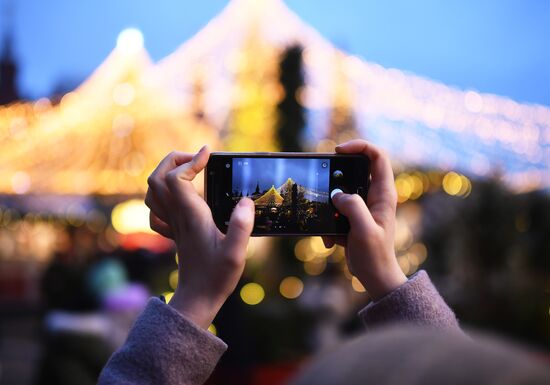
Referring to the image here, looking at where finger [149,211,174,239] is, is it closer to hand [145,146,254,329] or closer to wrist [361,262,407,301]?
hand [145,146,254,329]

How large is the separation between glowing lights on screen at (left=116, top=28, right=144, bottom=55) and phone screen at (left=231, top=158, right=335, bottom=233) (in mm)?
16462

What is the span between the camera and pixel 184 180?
4.02 feet

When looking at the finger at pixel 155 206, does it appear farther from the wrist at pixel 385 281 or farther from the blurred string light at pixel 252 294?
the blurred string light at pixel 252 294

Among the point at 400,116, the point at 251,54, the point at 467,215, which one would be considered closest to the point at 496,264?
the point at 467,215

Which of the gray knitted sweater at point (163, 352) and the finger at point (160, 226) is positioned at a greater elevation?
the finger at point (160, 226)

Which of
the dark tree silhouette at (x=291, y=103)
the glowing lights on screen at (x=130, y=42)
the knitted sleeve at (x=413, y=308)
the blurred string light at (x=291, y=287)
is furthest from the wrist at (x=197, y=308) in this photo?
the glowing lights on screen at (x=130, y=42)

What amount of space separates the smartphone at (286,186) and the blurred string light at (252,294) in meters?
7.47

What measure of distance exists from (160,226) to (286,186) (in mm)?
265

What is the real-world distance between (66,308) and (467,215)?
541 cm

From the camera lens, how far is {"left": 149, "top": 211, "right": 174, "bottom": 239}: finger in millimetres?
1379

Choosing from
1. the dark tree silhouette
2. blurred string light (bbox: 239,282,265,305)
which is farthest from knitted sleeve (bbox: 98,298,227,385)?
the dark tree silhouette

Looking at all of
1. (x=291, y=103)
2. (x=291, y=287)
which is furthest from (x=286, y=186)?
(x=291, y=103)

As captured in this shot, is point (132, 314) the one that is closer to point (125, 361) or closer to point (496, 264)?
point (496, 264)

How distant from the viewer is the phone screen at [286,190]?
149 centimetres
